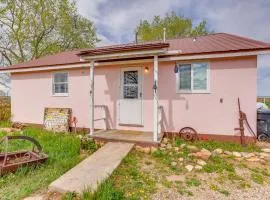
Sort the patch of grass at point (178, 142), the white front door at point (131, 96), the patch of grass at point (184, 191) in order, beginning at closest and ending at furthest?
the patch of grass at point (184, 191), the patch of grass at point (178, 142), the white front door at point (131, 96)

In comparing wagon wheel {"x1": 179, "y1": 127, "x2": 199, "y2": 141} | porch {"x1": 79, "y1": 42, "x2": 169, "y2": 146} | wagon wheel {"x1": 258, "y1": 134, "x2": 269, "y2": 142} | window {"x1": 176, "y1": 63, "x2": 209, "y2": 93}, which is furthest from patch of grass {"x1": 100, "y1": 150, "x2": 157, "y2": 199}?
wagon wheel {"x1": 258, "y1": 134, "x2": 269, "y2": 142}

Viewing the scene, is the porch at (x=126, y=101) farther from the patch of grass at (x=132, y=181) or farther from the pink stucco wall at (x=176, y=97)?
the patch of grass at (x=132, y=181)

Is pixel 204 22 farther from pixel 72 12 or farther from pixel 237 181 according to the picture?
pixel 237 181

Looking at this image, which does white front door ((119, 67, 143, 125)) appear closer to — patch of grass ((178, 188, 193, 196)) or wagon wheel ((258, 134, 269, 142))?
patch of grass ((178, 188, 193, 196))

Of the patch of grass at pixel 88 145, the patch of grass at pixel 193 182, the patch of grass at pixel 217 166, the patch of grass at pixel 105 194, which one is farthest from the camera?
the patch of grass at pixel 88 145

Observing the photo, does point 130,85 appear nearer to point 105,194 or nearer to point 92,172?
point 92,172

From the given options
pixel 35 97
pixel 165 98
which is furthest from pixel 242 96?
pixel 35 97

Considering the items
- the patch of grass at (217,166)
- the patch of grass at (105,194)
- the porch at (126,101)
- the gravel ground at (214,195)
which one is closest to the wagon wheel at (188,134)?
the porch at (126,101)

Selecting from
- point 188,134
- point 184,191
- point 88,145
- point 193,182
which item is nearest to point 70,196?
point 184,191

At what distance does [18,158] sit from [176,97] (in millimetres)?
5391

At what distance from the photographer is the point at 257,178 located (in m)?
4.09

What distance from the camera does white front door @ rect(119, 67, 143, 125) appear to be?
25.3 feet

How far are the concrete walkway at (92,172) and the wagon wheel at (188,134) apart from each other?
2.27 meters

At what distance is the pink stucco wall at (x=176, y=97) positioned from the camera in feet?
20.9
